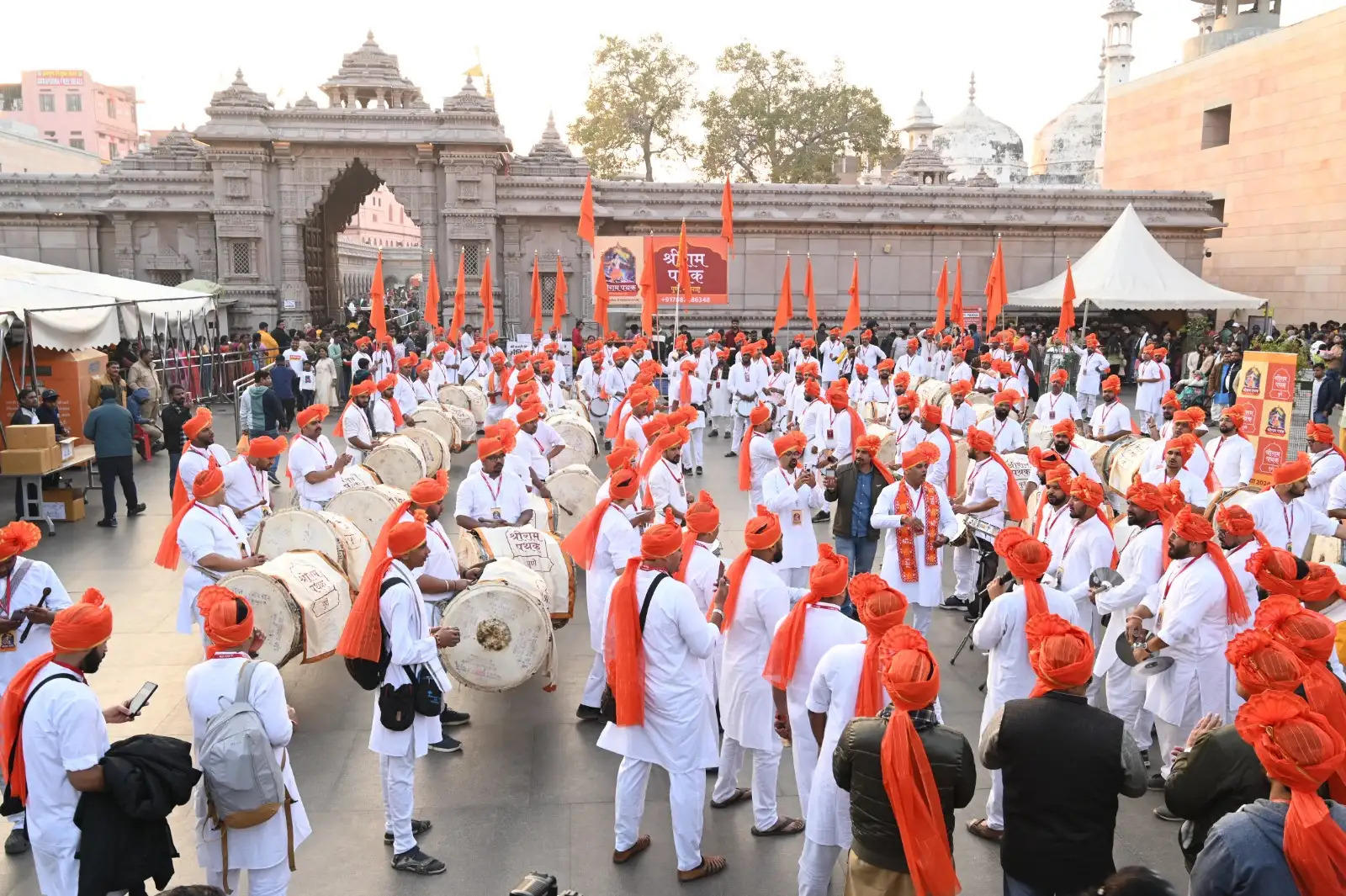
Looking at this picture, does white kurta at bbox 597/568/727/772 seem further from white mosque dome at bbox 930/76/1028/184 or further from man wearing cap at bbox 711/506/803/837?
white mosque dome at bbox 930/76/1028/184

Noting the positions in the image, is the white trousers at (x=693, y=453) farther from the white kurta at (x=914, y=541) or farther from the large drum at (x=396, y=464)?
the white kurta at (x=914, y=541)

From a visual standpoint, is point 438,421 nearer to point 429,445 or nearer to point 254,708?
point 429,445

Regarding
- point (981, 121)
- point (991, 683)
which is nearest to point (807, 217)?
point (991, 683)

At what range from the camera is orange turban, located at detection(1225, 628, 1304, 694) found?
4.00m

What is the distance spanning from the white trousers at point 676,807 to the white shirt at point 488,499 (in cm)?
338

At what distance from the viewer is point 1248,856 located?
3.27 meters

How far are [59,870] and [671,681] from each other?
9.11 feet

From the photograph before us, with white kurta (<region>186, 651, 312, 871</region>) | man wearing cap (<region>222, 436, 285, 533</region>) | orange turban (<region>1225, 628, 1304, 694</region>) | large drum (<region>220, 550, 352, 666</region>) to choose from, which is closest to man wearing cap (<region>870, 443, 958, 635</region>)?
orange turban (<region>1225, 628, 1304, 694</region>)

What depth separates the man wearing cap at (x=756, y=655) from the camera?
18.2 ft

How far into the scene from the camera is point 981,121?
6431 centimetres

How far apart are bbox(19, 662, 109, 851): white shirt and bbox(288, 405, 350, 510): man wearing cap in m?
5.49

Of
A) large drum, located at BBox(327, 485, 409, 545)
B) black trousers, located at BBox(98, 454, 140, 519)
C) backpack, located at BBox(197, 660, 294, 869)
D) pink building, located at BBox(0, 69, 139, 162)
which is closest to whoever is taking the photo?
backpack, located at BBox(197, 660, 294, 869)

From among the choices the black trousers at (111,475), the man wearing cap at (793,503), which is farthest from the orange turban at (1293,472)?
the black trousers at (111,475)

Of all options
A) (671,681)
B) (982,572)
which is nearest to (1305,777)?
(671,681)
